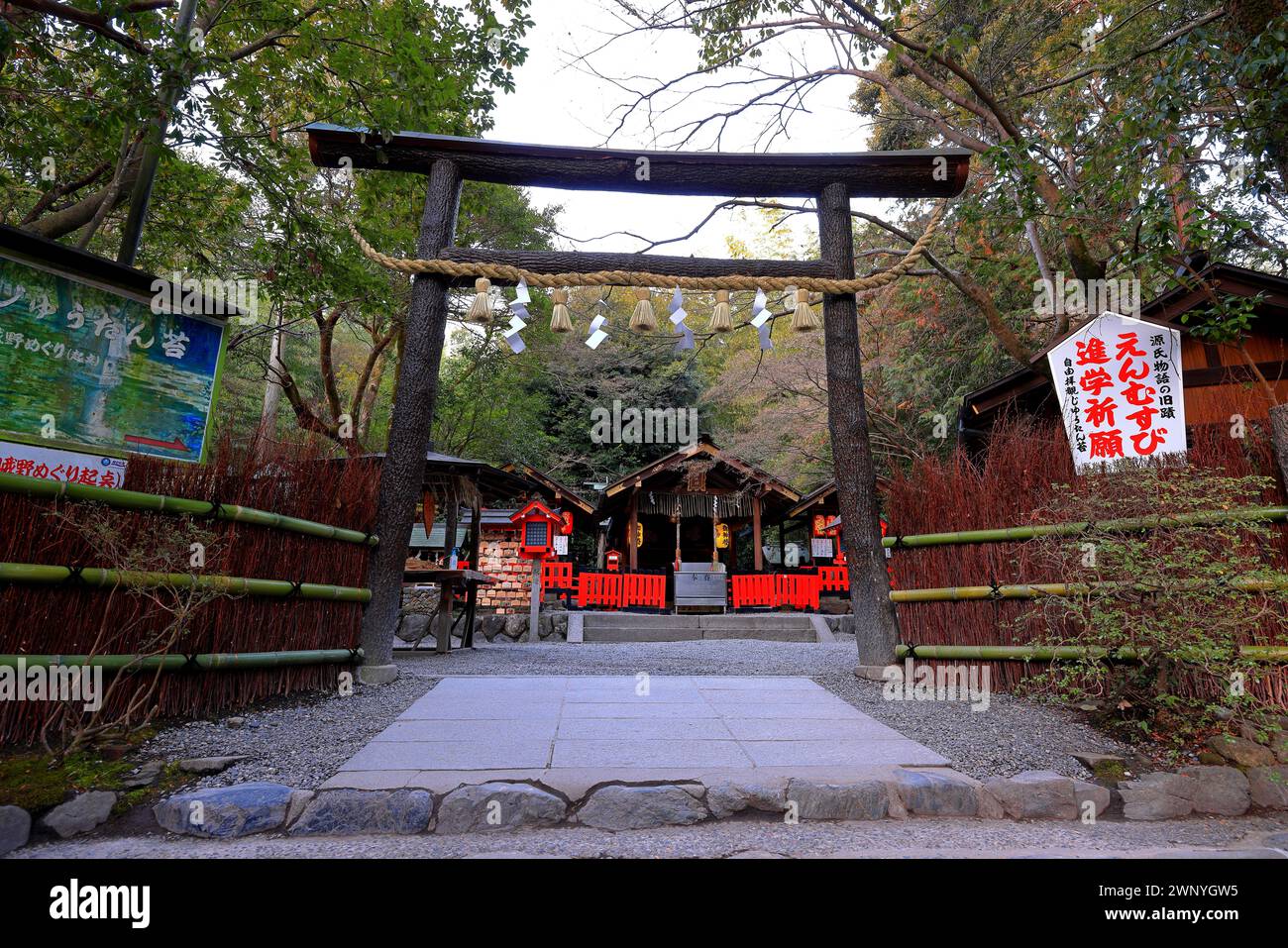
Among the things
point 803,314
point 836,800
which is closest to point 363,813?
point 836,800

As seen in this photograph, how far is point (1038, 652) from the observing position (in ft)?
15.0

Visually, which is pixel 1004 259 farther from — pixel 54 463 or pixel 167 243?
pixel 167 243

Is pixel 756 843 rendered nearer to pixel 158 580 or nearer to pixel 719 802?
pixel 719 802

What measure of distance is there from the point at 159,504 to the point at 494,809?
2.69 m

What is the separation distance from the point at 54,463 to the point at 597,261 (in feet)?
13.9

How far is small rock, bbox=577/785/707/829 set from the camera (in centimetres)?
309

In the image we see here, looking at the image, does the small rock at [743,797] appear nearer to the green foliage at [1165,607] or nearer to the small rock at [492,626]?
the green foliage at [1165,607]

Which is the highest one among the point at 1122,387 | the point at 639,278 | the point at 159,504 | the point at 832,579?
the point at 639,278

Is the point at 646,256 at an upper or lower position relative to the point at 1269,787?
upper

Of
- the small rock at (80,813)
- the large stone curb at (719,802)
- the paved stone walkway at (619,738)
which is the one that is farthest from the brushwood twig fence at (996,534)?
the small rock at (80,813)

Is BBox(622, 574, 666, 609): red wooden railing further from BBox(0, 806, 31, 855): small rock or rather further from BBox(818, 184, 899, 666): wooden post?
BBox(0, 806, 31, 855): small rock

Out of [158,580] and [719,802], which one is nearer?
[719,802]

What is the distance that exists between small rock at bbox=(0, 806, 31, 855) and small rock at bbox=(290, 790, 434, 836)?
1.05m
